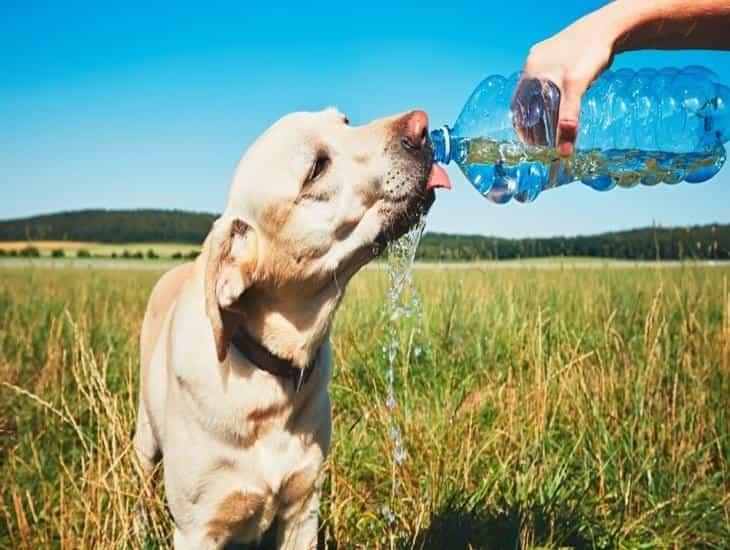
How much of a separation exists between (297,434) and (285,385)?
8.4 inches

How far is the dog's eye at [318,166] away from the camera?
2.65 meters

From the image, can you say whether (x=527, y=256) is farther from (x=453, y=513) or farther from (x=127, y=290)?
(x=127, y=290)

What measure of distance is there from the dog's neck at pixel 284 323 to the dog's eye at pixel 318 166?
497mm

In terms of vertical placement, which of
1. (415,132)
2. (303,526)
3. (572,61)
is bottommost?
(303,526)

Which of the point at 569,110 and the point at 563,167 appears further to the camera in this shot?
the point at 563,167

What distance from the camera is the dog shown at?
8.48 feet

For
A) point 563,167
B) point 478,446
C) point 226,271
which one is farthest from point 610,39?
point 478,446

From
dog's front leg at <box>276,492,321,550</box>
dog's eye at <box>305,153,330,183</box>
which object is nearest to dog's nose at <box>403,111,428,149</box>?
dog's eye at <box>305,153,330,183</box>

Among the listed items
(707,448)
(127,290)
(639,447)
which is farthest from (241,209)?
(127,290)

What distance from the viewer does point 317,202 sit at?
2.65 meters

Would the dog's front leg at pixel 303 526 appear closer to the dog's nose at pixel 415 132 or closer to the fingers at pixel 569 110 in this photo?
the dog's nose at pixel 415 132

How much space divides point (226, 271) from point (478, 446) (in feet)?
5.62

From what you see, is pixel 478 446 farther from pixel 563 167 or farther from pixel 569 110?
pixel 569 110

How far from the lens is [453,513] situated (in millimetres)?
2904
